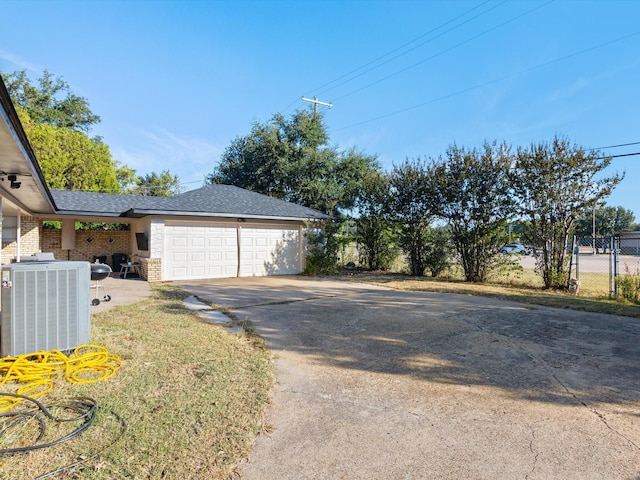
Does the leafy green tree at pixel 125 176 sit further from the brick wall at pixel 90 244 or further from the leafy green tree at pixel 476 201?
the leafy green tree at pixel 476 201

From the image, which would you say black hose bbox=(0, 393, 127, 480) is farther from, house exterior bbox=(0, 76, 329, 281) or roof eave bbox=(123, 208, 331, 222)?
roof eave bbox=(123, 208, 331, 222)

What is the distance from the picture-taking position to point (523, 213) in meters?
11.2

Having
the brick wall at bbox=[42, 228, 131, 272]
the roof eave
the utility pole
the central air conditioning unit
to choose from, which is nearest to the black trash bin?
the brick wall at bbox=[42, 228, 131, 272]

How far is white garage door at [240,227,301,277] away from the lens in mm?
13102

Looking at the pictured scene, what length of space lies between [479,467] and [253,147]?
23527mm

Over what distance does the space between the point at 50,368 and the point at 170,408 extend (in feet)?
5.41

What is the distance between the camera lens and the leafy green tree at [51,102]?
84.4 ft

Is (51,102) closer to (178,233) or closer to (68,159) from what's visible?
(68,159)

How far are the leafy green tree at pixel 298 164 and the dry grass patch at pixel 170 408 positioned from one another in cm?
1724

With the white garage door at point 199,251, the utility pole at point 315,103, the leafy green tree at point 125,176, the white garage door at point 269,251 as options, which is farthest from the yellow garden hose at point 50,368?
the leafy green tree at point 125,176

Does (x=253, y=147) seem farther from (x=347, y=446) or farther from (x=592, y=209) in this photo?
(x=347, y=446)

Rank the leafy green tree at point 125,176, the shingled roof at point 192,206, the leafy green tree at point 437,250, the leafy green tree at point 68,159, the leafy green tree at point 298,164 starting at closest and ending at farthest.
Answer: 1. the shingled roof at point 192,206
2. the leafy green tree at point 437,250
3. the leafy green tree at point 68,159
4. the leafy green tree at point 298,164
5. the leafy green tree at point 125,176

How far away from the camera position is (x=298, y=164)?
22.1 meters

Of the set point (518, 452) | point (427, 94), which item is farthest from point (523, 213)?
point (518, 452)
